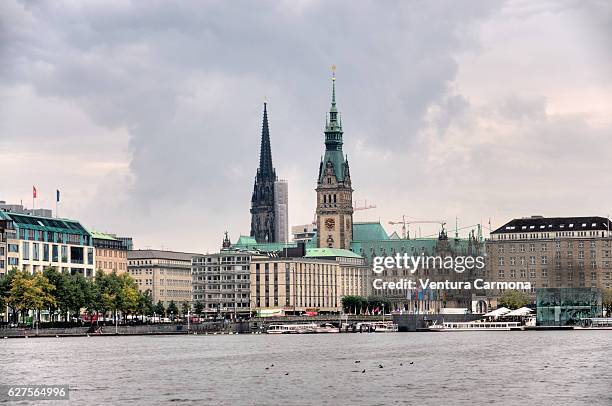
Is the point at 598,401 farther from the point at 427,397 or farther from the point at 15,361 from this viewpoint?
the point at 15,361

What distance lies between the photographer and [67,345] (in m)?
171

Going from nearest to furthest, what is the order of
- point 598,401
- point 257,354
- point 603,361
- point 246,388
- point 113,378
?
point 598,401 → point 246,388 → point 113,378 → point 603,361 → point 257,354

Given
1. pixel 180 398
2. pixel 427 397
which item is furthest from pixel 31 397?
pixel 427 397

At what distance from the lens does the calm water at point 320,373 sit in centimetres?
9144

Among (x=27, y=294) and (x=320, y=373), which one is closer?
(x=320, y=373)

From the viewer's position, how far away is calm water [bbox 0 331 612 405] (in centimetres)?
9144

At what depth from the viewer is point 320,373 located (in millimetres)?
114000

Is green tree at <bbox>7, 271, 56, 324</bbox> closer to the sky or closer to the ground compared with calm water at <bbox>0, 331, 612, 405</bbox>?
closer to the sky

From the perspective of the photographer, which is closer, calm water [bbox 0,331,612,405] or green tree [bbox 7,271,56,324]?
calm water [bbox 0,331,612,405]

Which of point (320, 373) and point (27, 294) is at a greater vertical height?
point (27, 294)

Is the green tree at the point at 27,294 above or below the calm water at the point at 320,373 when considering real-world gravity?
above

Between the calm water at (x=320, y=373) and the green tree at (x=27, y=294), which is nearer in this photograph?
the calm water at (x=320, y=373)

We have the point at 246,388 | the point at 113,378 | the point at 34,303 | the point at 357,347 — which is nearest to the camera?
the point at 246,388

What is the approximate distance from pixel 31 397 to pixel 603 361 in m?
57.8
